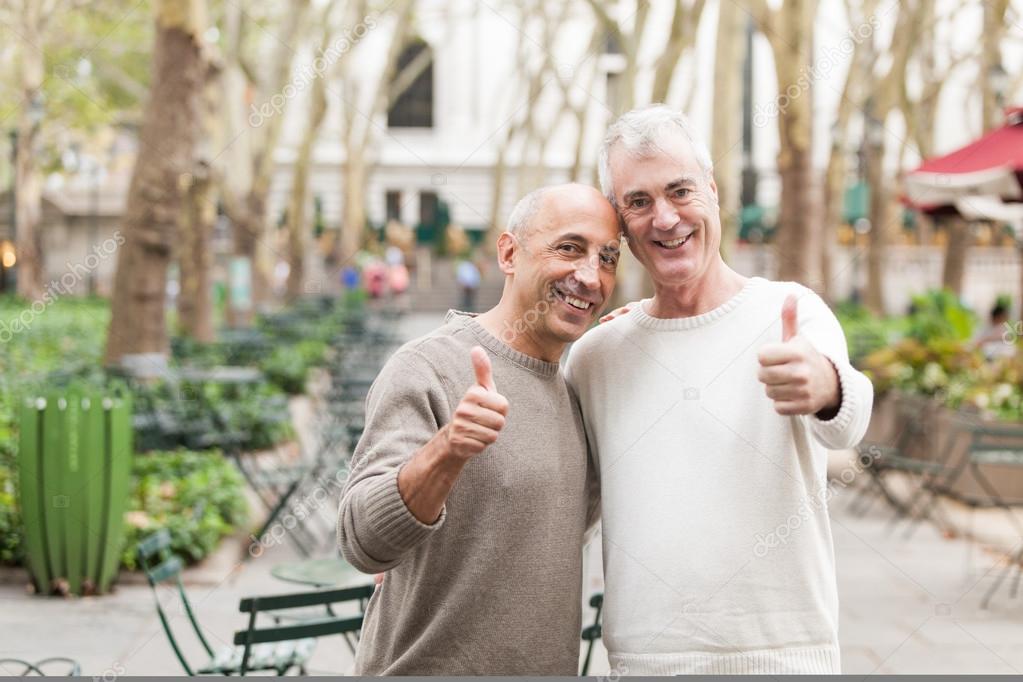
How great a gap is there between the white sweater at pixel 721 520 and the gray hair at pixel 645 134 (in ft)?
1.24

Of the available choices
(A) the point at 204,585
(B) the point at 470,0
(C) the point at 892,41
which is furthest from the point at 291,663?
(B) the point at 470,0

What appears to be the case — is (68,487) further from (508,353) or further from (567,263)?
(567,263)

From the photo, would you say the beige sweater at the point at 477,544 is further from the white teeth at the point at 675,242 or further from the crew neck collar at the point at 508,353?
the white teeth at the point at 675,242

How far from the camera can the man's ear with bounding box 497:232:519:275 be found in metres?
2.73

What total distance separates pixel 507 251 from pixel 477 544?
2.10 ft

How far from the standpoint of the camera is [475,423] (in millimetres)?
2234

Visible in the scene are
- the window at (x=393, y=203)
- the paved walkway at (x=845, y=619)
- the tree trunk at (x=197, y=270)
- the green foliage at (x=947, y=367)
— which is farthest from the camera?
the window at (x=393, y=203)

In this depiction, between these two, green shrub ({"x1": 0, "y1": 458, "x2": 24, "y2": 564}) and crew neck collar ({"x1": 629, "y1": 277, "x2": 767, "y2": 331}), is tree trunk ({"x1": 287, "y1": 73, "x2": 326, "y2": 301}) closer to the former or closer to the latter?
green shrub ({"x1": 0, "y1": 458, "x2": 24, "y2": 564})

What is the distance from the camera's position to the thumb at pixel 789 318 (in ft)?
8.08

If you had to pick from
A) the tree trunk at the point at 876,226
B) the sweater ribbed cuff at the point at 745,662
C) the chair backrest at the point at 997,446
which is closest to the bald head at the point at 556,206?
the sweater ribbed cuff at the point at 745,662

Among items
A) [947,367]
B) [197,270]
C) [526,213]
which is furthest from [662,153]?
[197,270]

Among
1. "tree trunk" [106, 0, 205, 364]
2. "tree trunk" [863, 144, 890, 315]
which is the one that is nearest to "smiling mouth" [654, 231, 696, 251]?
"tree trunk" [106, 0, 205, 364]

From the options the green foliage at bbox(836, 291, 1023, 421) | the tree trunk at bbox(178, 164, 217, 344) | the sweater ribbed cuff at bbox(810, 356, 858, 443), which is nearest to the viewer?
the sweater ribbed cuff at bbox(810, 356, 858, 443)

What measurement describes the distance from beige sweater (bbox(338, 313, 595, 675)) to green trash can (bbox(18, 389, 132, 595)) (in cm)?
497
